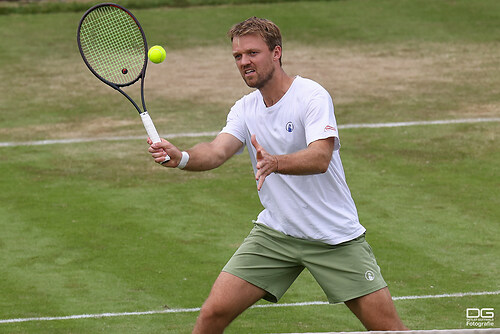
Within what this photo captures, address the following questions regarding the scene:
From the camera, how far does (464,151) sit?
1630 centimetres

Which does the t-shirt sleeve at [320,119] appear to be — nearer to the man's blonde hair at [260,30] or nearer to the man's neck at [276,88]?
the man's neck at [276,88]

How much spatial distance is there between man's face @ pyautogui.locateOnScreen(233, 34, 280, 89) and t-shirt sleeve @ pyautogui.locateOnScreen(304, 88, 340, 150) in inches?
15.1

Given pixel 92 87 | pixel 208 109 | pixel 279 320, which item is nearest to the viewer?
pixel 279 320

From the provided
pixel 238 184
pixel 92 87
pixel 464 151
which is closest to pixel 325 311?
pixel 238 184

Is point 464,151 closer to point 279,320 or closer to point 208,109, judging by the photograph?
point 208,109

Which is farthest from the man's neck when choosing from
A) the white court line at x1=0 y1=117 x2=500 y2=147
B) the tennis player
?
the white court line at x1=0 y1=117 x2=500 y2=147

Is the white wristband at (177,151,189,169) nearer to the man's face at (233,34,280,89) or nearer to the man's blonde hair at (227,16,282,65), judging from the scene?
the man's face at (233,34,280,89)

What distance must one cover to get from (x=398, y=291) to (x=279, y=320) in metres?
1.35

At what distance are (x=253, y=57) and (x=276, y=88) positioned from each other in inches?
11.1

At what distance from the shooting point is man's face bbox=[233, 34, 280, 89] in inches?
307

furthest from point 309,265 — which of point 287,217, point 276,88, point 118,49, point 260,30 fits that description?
point 118,49

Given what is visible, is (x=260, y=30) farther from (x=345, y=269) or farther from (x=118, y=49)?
(x=118, y=49)

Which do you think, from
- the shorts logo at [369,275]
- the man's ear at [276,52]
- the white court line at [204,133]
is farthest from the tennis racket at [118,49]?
the shorts logo at [369,275]

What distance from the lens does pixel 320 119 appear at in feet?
24.9
